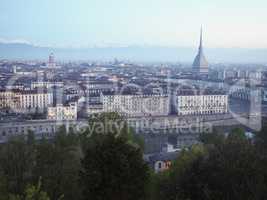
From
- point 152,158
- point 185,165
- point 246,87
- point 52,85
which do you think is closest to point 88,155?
point 185,165

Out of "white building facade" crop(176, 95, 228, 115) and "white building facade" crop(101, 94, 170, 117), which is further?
"white building facade" crop(176, 95, 228, 115)

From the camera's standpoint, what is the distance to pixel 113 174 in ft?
17.1

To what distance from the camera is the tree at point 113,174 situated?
205 inches

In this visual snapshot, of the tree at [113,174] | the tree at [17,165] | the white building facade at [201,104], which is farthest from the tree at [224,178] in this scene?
the white building facade at [201,104]

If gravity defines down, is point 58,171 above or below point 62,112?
above

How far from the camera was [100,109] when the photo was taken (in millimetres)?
20906

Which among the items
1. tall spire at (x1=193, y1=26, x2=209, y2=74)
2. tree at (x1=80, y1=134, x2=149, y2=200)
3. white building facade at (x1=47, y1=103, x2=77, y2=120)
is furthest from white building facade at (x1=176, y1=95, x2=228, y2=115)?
tall spire at (x1=193, y1=26, x2=209, y2=74)

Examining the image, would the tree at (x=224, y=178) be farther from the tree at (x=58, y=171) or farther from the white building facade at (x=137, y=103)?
the white building facade at (x=137, y=103)

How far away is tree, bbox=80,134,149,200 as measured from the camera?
205 inches

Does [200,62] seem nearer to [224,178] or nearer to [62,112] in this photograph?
[62,112]

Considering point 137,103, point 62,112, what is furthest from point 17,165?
point 137,103

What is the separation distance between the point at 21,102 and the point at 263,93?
47.3 feet

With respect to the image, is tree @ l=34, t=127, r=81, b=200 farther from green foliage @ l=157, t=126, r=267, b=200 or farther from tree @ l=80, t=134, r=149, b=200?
green foliage @ l=157, t=126, r=267, b=200

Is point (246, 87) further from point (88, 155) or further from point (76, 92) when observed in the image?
point (88, 155)
